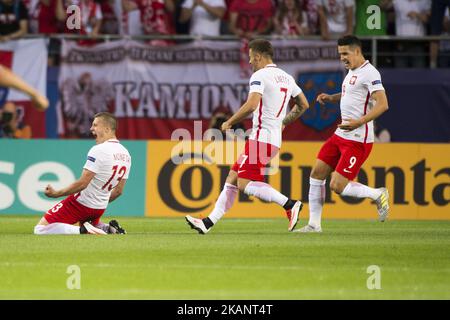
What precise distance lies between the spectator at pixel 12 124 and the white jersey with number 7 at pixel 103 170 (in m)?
6.65

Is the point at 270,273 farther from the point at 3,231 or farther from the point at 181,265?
the point at 3,231

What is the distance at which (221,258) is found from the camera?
1167cm

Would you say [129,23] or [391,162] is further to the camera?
[129,23]

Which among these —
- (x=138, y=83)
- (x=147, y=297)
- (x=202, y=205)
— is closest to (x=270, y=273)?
(x=147, y=297)

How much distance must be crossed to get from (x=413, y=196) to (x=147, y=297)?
427 inches

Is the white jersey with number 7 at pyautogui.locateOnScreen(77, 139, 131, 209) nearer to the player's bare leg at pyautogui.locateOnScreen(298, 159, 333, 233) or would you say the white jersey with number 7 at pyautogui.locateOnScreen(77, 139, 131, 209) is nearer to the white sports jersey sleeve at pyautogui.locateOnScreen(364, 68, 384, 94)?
the player's bare leg at pyautogui.locateOnScreen(298, 159, 333, 233)

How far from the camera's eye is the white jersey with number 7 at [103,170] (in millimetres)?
14125

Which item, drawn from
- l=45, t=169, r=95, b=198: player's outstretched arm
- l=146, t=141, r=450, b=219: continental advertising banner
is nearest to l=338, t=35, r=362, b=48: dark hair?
l=45, t=169, r=95, b=198: player's outstretched arm

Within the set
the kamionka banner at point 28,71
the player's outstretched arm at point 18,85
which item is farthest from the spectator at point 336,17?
the player's outstretched arm at point 18,85

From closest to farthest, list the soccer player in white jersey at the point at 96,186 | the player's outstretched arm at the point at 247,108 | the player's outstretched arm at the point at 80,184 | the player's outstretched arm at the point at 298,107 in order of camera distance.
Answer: the player's outstretched arm at the point at 247,108
the player's outstretched arm at the point at 80,184
the soccer player in white jersey at the point at 96,186
the player's outstretched arm at the point at 298,107
